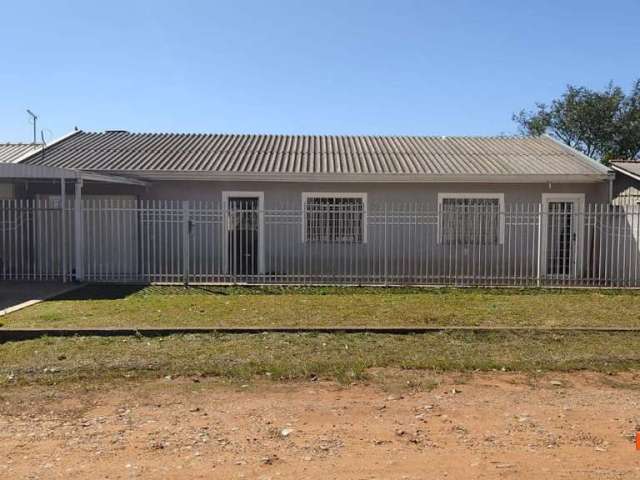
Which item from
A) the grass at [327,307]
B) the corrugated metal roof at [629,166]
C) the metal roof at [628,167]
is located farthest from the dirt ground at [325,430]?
the corrugated metal roof at [629,166]

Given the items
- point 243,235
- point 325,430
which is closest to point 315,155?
point 243,235

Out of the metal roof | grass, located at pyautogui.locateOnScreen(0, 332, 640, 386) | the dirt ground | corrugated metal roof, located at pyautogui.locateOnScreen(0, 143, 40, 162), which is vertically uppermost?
corrugated metal roof, located at pyautogui.locateOnScreen(0, 143, 40, 162)

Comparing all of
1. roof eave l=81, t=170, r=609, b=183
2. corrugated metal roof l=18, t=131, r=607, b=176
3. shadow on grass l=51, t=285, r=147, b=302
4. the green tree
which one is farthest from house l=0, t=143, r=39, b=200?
the green tree

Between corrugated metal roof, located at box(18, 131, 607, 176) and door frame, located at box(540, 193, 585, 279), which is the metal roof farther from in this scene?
door frame, located at box(540, 193, 585, 279)

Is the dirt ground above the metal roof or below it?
below

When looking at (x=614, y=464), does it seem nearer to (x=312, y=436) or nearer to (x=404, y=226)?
(x=312, y=436)

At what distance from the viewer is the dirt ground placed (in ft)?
11.7

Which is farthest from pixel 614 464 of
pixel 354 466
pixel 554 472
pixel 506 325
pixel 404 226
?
pixel 404 226

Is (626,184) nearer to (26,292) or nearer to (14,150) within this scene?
(26,292)

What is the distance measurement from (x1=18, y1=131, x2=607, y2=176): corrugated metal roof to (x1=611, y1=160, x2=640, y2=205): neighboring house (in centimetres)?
43

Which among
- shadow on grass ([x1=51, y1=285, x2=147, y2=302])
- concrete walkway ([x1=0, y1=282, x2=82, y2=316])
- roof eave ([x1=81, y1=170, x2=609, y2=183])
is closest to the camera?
concrete walkway ([x1=0, y1=282, x2=82, y2=316])

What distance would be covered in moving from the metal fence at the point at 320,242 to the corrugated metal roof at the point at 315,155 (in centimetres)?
86

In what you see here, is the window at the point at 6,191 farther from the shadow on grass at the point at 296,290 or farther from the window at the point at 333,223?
the window at the point at 333,223

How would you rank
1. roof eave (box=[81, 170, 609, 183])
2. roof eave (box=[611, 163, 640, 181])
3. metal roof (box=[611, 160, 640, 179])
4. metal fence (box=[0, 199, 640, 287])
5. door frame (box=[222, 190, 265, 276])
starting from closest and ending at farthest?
roof eave (box=[611, 163, 640, 181])
metal roof (box=[611, 160, 640, 179])
metal fence (box=[0, 199, 640, 287])
door frame (box=[222, 190, 265, 276])
roof eave (box=[81, 170, 609, 183])
